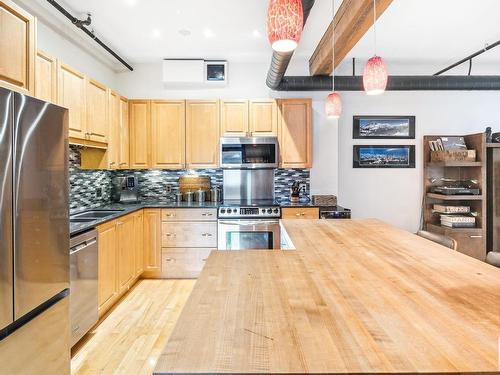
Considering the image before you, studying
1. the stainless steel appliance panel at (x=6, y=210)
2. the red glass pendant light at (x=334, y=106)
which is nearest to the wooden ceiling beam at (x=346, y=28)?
the red glass pendant light at (x=334, y=106)

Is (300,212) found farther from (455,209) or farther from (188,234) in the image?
(455,209)

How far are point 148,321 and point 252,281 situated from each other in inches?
84.8

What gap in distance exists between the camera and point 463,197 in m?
4.27

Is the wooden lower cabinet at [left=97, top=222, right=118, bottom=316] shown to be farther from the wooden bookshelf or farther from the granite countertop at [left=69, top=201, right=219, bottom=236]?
the wooden bookshelf

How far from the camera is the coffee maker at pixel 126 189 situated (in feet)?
14.1

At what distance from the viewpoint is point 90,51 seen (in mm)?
3824

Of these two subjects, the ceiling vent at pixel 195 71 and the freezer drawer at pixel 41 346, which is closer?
the freezer drawer at pixel 41 346

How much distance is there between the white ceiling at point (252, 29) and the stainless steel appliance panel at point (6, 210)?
6.43ft

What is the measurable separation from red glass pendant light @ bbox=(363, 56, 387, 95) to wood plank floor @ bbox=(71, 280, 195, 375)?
251cm

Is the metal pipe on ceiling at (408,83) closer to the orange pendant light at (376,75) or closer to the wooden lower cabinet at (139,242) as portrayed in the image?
the orange pendant light at (376,75)

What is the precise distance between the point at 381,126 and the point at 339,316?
4.35 m

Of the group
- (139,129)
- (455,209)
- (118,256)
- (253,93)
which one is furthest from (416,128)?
(118,256)

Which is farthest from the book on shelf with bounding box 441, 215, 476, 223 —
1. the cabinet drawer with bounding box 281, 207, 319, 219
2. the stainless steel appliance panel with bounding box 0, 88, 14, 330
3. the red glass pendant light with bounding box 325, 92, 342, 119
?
the stainless steel appliance panel with bounding box 0, 88, 14, 330

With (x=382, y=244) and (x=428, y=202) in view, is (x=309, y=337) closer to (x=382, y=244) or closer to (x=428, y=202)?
(x=382, y=244)
